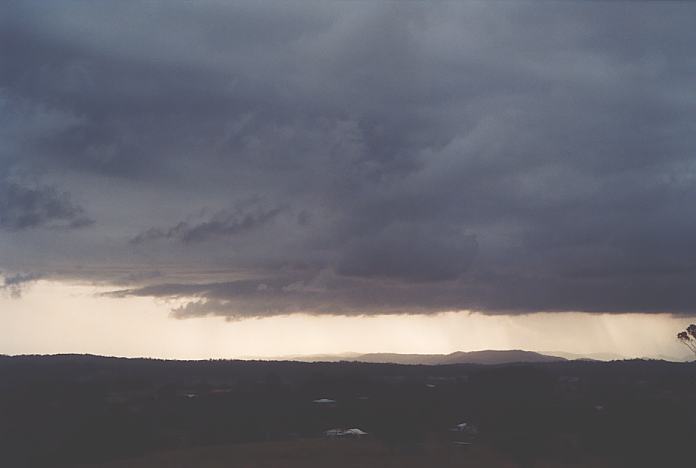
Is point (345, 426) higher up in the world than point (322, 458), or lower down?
higher up

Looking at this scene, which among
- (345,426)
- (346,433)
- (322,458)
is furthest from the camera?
(345,426)

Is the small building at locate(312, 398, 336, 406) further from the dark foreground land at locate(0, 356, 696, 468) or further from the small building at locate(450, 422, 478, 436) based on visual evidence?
the small building at locate(450, 422, 478, 436)

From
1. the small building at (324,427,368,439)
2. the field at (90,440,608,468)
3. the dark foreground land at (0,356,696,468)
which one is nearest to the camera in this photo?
the field at (90,440,608,468)

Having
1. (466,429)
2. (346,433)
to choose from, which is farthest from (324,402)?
(466,429)

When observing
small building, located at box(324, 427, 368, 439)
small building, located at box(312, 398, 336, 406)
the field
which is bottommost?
the field

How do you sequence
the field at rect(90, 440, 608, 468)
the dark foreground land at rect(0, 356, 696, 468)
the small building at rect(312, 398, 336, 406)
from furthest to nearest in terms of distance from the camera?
the small building at rect(312, 398, 336, 406)
the dark foreground land at rect(0, 356, 696, 468)
the field at rect(90, 440, 608, 468)

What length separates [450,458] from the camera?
77.1 meters

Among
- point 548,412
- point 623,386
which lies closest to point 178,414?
point 548,412

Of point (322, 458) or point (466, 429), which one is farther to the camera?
point (466, 429)

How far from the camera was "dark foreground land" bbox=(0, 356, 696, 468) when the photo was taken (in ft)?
259

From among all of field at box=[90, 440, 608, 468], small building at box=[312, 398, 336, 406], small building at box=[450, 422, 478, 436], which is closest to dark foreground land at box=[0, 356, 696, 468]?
field at box=[90, 440, 608, 468]

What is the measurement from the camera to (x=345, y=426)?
344 feet

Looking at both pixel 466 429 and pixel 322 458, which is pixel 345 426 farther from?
pixel 322 458

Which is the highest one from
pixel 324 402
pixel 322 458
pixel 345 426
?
pixel 324 402
